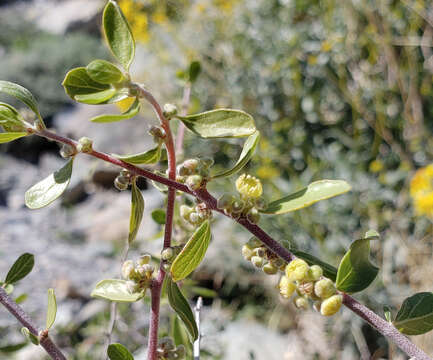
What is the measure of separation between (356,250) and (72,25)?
10.7m

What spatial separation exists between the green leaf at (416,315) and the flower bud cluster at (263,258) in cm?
11

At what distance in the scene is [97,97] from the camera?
331 millimetres

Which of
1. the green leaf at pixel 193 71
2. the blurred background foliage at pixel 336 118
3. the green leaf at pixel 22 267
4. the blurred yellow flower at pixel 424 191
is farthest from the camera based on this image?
the blurred background foliage at pixel 336 118

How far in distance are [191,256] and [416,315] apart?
0.19m

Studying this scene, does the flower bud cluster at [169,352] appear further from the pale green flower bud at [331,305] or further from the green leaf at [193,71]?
the green leaf at [193,71]

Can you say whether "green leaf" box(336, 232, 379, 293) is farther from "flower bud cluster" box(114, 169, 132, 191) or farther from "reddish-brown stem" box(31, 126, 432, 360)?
"flower bud cluster" box(114, 169, 132, 191)

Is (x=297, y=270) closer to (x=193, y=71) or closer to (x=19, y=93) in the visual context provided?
(x=19, y=93)

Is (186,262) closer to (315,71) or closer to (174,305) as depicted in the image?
(174,305)

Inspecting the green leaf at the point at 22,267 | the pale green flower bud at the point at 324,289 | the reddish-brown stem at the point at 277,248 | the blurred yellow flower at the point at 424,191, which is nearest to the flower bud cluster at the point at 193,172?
the reddish-brown stem at the point at 277,248

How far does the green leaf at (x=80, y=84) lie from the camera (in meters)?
0.33

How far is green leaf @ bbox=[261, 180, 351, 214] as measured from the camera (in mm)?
333

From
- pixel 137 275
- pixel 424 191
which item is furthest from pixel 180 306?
pixel 424 191

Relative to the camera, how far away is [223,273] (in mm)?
2521

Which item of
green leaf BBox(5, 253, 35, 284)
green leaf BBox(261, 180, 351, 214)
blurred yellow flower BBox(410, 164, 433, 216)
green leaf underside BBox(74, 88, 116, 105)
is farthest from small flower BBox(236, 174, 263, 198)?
blurred yellow flower BBox(410, 164, 433, 216)
